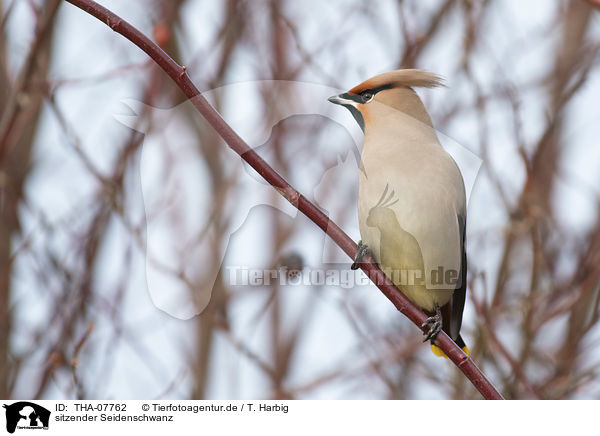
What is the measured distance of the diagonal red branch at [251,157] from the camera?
5.11 ft

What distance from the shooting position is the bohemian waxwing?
7.32 ft

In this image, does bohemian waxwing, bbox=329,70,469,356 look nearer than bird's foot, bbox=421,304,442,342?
Yes

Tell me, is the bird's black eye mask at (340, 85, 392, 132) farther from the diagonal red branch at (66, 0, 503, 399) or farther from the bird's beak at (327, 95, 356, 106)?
the diagonal red branch at (66, 0, 503, 399)

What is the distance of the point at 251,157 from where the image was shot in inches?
67.1

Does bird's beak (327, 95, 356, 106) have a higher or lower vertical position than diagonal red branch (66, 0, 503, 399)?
higher

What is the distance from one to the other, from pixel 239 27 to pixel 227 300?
132 cm

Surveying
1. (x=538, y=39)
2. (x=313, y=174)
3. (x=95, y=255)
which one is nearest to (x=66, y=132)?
(x=95, y=255)

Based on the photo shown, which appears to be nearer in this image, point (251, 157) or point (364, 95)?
point (251, 157)
